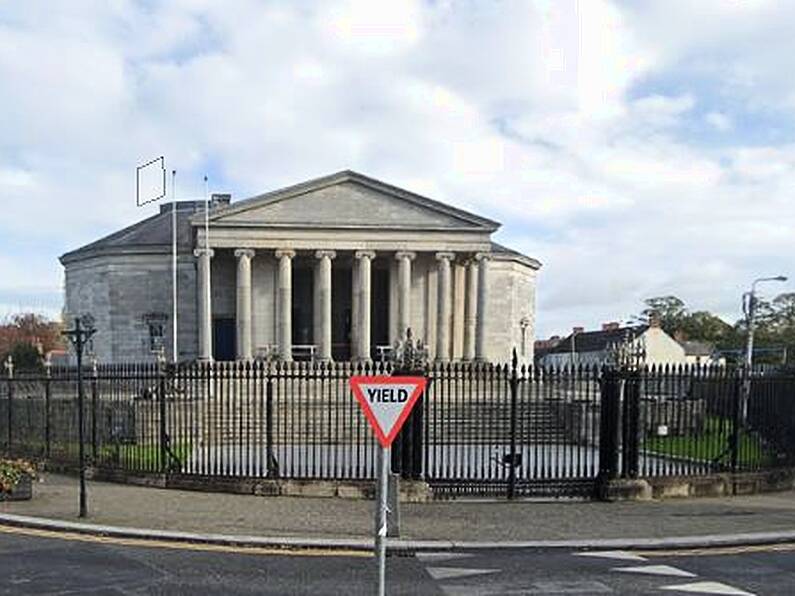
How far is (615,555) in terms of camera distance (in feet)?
36.0

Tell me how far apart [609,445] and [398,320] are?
Answer: 50.1m

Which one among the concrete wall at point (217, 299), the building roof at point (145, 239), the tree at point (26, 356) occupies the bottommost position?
the tree at point (26, 356)

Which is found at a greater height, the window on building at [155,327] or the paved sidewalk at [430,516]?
the window on building at [155,327]

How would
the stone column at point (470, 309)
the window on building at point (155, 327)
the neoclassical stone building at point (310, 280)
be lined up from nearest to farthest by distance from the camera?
1. the neoclassical stone building at point (310, 280)
2. the stone column at point (470, 309)
3. the window on building at point (155, 327)

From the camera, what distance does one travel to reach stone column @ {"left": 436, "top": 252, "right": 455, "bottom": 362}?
207ft

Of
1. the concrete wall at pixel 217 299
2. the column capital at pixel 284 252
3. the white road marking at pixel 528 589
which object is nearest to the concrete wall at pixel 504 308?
the concrete wall at pixel 217 299

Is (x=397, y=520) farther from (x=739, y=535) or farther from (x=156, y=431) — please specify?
(x=156, y=431)

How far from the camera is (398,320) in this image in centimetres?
6531

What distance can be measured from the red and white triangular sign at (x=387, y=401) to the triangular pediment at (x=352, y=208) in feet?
Result: 177

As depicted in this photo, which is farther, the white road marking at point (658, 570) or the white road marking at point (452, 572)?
the white road marking at point (658, 570)

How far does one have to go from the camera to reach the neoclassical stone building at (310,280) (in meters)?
61.3

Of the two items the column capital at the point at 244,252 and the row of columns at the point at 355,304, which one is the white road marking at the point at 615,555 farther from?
the column capital at the point at 244,252

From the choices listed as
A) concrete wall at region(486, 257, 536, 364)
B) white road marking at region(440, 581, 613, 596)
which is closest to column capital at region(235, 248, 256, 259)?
concrete wall at region(486, 257, 536, 364)

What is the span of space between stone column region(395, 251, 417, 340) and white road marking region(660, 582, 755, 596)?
52086mm
